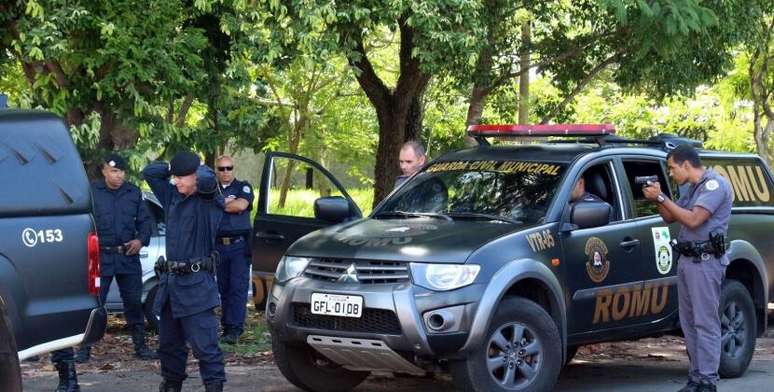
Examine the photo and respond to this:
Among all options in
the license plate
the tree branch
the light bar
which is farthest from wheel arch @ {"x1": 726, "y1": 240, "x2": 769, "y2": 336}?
the tree branch

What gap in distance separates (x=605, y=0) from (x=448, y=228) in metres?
4.32

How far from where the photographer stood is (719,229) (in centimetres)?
798

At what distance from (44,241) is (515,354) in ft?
9.50

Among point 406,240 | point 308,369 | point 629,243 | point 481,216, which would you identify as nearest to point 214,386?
point 308,369

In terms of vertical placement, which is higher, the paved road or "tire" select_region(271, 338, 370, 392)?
"tire" select_region(271, 338, 370, 392)

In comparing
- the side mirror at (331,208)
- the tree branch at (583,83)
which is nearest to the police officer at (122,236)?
the side mirror at (331,208)

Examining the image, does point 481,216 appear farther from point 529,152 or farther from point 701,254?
point 701,254

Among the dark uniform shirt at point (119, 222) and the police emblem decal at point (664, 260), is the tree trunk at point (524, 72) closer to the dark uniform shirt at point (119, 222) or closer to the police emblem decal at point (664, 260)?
the dark uniform shirt at point (119, 222)

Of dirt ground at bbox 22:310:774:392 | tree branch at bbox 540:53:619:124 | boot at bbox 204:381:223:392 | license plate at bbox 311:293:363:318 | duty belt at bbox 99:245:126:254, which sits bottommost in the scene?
dirt ground at bbox 22:310:774:392

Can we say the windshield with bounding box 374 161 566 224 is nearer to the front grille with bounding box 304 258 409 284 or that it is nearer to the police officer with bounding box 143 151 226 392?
the front grille with bounding box 304 258 409 284

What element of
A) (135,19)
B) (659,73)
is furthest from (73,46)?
(659,73)

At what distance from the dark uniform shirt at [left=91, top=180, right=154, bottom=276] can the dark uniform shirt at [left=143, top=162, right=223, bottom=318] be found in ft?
7.45

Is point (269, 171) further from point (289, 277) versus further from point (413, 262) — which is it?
point (413, 262)

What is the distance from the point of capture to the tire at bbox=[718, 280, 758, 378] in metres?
8.94
